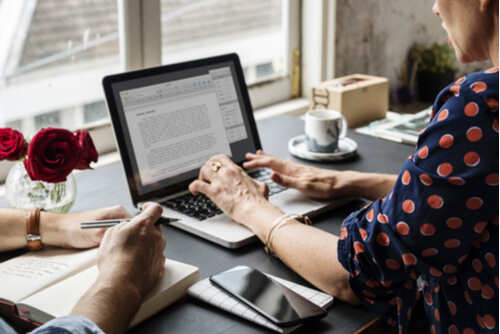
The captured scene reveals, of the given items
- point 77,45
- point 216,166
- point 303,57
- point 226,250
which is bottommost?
point 226,250

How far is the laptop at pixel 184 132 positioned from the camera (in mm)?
1298

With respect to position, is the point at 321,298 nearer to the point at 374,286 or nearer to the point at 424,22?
the point at 374,286

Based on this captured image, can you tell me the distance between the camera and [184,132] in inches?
55.4

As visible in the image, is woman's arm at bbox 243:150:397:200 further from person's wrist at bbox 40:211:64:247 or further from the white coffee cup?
person's wrist at bbox 40:211:64:247

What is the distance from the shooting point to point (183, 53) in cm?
205

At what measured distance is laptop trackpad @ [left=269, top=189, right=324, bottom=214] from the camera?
50.9 inches

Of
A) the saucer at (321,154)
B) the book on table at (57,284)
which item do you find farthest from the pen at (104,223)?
the saucer at (321,154)

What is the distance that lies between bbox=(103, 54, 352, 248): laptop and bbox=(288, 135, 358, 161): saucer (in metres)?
0.15

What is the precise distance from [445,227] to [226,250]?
0.43 meters

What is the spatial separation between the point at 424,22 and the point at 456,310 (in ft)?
7.21

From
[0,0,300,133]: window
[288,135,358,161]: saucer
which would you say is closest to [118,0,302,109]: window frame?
[0,0,300,133]: window

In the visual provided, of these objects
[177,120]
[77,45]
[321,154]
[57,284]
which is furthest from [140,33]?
[57,284]

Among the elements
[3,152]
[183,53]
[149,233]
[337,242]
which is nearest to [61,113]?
[183,53]

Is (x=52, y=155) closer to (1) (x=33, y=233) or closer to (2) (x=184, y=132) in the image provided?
(1) (x=33, y=233)
